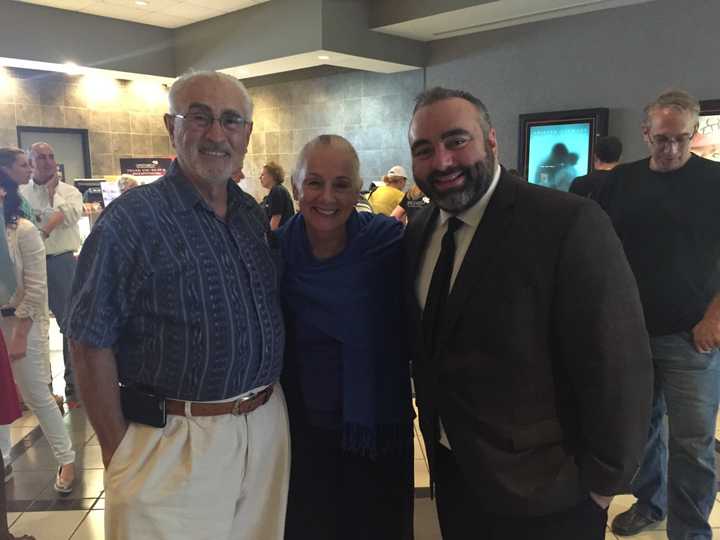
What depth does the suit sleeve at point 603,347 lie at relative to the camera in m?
1.18

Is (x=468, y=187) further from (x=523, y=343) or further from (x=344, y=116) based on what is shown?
(x=344, y=116)

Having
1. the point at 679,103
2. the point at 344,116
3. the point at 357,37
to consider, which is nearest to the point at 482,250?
the point at 679,103

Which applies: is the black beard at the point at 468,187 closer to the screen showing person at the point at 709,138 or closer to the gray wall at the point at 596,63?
the screen showing person at the point at 709,138

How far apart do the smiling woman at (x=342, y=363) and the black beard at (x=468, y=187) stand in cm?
38

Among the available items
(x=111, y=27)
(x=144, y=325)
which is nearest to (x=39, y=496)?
(x=144, y=325)

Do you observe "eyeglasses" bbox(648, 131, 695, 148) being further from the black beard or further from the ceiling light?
the ceiling light

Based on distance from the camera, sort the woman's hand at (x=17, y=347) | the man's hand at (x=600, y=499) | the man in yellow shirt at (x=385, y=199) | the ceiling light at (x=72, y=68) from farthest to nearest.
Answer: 1. the ceiling light at (x=72, y=68)
2. the man in yellow shirt at (x=385, y=199)
3. the woman's hand at (x=17, y=347)
4. the man's hand at (x=600, y=499)

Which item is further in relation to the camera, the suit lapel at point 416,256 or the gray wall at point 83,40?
the gray wall at point 83,40

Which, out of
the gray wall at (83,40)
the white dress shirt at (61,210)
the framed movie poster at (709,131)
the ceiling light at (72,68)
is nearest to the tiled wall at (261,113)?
the ceiling light at (72,68)

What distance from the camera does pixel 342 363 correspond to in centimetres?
165

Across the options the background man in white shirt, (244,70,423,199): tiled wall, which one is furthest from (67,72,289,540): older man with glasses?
(244,70,423,199): tiled wall

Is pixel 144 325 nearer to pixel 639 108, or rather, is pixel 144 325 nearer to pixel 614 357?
pixel 614 357

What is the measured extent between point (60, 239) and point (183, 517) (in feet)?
11.3

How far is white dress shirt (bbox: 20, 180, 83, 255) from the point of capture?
13.6ft
